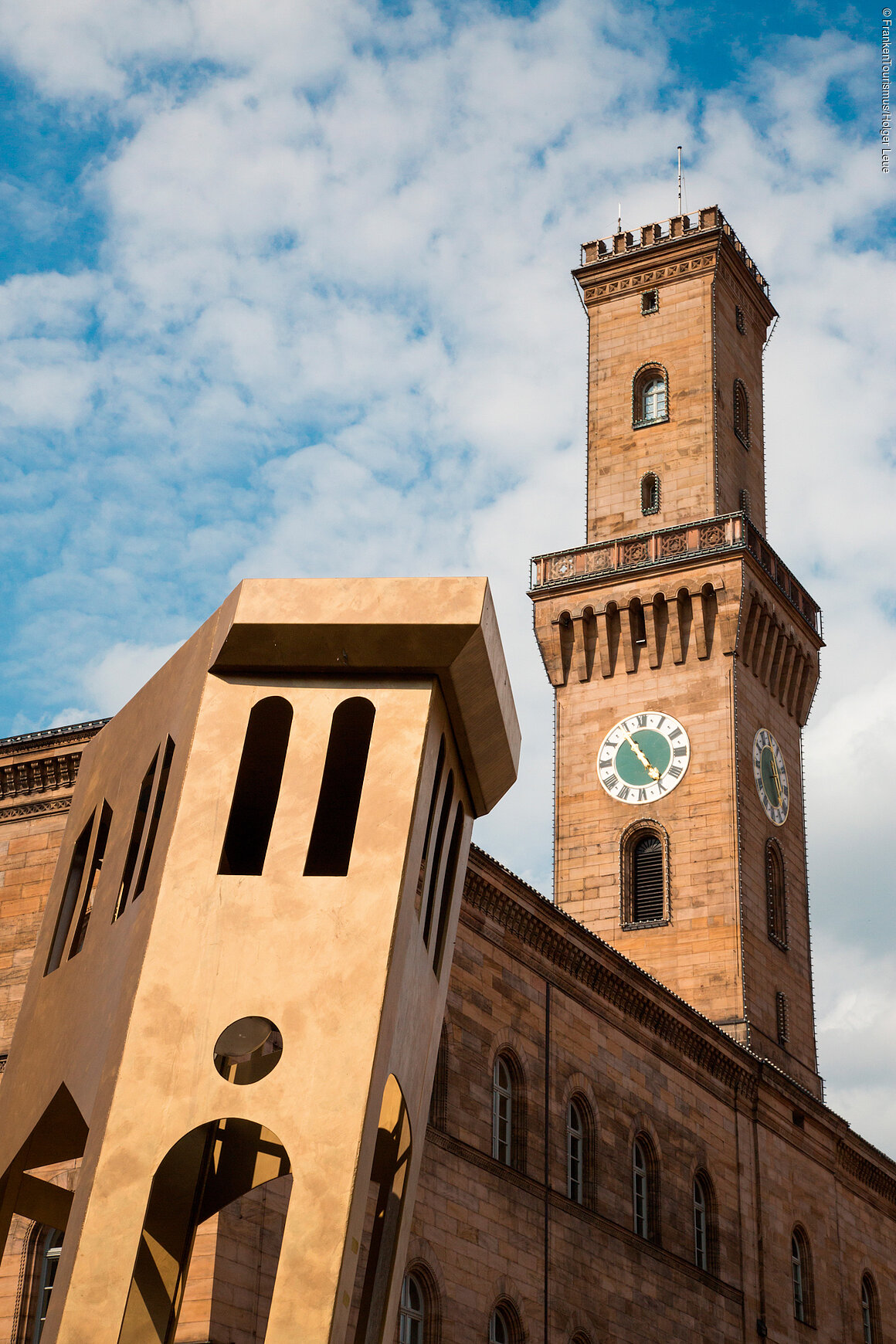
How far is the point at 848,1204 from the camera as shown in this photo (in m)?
38.5

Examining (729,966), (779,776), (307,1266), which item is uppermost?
(779,776)

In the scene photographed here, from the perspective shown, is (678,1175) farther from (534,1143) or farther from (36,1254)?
(36,1254)

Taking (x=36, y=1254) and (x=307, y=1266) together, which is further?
(x=36, y=1254)

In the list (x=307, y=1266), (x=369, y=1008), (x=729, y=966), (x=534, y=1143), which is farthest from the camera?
(x=729, y=966)

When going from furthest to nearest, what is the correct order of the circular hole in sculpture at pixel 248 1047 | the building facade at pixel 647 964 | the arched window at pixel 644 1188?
the arched window at pixel 644 1188 < the building facade at pixel 647 964 < the circular hole in sculpture at pixel 248 1047

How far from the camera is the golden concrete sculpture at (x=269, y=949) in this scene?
326 inches

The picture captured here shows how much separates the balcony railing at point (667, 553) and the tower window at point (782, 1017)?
Answer: 32.8ft

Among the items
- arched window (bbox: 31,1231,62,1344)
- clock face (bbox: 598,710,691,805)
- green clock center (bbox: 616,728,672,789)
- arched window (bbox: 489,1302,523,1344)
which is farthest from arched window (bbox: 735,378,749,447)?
arched window (bbox: 31,1231,62,1344)

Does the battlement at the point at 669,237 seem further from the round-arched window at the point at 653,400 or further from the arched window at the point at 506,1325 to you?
the arched window at the point at 506,1325

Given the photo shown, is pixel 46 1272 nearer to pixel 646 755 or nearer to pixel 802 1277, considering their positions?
pixel 802 1277

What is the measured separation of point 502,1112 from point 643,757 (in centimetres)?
1488

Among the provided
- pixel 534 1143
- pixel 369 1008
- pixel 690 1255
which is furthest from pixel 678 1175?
pixel 369 1008

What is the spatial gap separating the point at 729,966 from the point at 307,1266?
29.2m

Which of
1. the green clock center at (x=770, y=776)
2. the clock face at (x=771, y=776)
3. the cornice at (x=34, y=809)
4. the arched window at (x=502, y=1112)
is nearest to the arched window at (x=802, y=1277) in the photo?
the clock face at (x=771, y=776)
